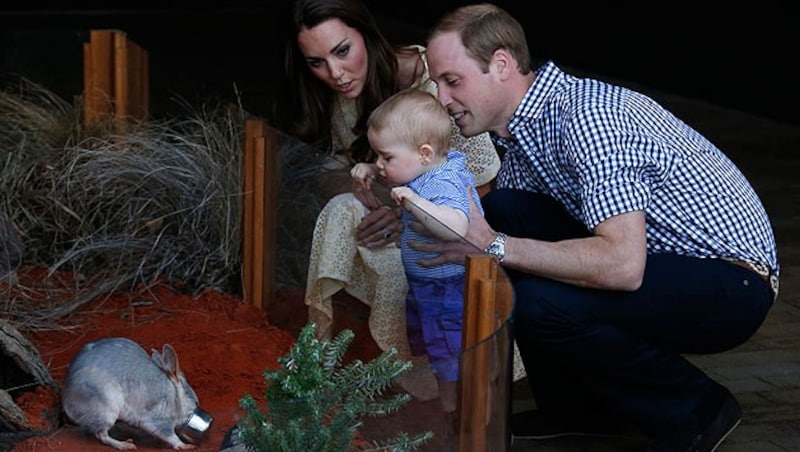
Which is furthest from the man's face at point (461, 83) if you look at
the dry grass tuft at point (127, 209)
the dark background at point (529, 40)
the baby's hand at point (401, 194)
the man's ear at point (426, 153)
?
the dark background at point (529, 40)

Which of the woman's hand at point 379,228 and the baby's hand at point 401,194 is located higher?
the baby's hand at point 401,194

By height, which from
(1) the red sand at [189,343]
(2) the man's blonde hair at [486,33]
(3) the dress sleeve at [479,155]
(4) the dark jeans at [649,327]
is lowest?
(1) the red sand at [189,343]

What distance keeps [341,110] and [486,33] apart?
3.12 ft

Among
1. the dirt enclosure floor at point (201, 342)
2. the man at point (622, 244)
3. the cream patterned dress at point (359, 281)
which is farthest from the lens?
the man at point (622, 244)

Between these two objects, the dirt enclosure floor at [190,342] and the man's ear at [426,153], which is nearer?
the dirt enclosure floor at [190,342]

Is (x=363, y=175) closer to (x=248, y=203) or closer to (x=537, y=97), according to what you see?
(x=537, y=97)

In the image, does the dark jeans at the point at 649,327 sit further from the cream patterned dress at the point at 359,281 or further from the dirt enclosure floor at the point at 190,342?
the dirt enclosure floor at the point at 190,342

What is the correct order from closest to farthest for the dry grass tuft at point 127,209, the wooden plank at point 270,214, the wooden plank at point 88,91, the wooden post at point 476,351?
the wooden post at point 476,351 < the wooden plank at point 270,214 < the dry grass tuft at point 127,209 < the wooden plank at point 88,91

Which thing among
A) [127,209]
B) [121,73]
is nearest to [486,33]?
[127,209]

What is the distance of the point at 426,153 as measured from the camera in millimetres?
3441

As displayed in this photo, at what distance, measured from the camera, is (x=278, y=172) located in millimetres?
4156

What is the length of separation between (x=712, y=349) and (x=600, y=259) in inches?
19.7

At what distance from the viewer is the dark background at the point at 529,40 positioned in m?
7.95

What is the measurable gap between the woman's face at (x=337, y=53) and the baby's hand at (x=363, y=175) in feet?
2.12
